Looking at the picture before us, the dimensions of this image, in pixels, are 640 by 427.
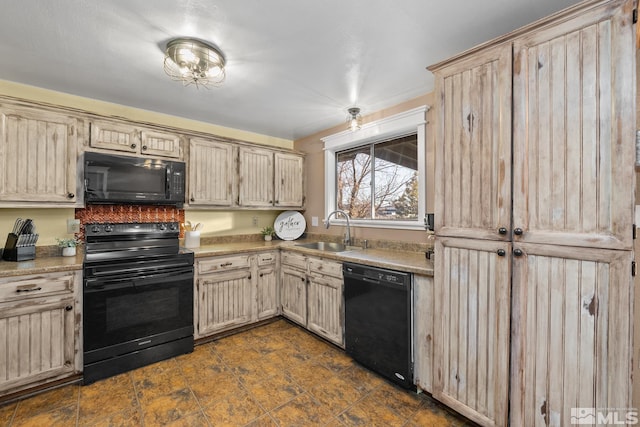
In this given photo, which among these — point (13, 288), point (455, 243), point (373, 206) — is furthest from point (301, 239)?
point (13, 288)

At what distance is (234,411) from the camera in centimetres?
179

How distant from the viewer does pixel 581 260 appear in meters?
1.26

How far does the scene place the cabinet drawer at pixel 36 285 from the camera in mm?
1854

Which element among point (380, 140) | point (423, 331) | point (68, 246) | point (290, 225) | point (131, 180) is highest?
point (380, 140)

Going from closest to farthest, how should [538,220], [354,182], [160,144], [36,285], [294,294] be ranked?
1. [538,220]
2. [36,285]
3. [160,144]
4. [294,294]
5. [354,182]

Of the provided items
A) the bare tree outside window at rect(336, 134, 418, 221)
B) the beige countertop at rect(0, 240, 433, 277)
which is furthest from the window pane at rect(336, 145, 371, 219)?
the beige countertop at rect(0, 240, 433, 277)

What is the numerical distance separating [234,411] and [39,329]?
1.49 meters

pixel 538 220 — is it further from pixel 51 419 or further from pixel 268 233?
pixel 51 419

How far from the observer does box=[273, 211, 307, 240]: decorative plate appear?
150 inches

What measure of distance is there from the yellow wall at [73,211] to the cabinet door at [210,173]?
1.15 ft

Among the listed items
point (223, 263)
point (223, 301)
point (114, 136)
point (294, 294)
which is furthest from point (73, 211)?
point (294, 294)

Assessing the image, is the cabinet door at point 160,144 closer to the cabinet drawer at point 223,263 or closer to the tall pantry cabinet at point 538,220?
the cabinet drawer at point 223,263

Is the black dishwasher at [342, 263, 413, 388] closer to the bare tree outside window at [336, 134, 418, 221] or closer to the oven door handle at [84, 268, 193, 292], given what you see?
the bare tree outside window at [336, 134, 418, 221]

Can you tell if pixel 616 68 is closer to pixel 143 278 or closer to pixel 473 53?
pixel 473 53
